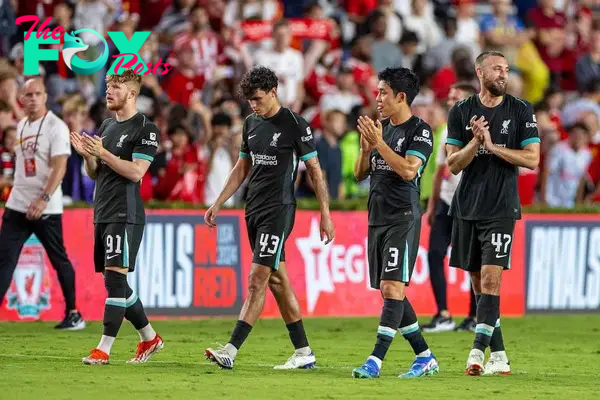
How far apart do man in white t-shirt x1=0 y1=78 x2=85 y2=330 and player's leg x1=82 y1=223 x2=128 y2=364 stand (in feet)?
11.0

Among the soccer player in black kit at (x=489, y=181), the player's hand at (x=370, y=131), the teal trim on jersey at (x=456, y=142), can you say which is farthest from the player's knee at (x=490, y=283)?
the player's hand at (x=370, y=131)

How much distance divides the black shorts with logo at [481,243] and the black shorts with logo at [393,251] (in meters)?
0.62

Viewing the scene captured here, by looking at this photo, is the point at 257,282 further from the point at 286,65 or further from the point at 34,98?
the point at 286,65

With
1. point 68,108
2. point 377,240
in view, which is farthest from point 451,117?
point 68,108

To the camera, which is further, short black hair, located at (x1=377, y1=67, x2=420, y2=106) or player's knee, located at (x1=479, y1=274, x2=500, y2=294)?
player's knee, located at (x1=479, y1=274, x2=500, y2=294)

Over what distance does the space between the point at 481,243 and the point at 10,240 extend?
5.86 metres

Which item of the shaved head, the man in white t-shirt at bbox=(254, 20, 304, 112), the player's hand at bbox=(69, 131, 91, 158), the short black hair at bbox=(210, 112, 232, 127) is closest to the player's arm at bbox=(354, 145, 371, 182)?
the player's hand at bbox=(69, 131, 91, 158)

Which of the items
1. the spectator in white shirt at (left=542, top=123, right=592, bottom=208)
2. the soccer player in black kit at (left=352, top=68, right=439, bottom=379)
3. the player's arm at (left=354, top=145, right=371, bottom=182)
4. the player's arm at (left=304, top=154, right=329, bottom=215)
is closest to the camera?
the soccer player in black kit at (left=352, top=68, right=439, bottom=379)

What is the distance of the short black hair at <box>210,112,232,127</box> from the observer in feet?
63.5

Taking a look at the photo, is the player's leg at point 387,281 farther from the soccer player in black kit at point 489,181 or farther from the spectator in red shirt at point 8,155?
the spectator in red shirt at point 8,155

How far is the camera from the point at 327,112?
67.2 ft

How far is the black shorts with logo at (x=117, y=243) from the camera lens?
38.0ft

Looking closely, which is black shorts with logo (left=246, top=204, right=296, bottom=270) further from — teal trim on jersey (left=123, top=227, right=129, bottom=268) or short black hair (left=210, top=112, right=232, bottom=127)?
short black hair (left=210, top=112, right=232, bottom=127)

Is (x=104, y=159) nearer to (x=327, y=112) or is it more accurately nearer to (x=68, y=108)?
(x=68, y=108)
